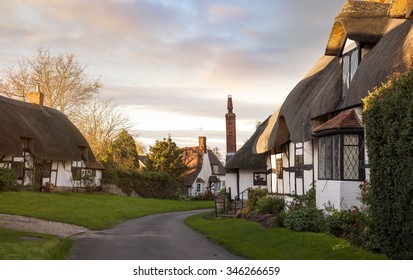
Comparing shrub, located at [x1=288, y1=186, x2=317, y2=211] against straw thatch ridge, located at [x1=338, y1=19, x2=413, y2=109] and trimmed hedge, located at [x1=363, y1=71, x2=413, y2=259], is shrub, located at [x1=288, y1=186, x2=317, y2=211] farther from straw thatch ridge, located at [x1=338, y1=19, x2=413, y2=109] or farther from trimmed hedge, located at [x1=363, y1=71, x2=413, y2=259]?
trimmed hedge, located at [x1=363, y1=71, x2=413, y2=259]

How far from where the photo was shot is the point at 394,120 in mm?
10875

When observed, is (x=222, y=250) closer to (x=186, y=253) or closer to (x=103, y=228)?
(x=186, y=253)

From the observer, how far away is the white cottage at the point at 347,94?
15328mm

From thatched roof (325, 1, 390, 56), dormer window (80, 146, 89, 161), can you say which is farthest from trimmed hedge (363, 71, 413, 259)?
dormer window (80, 146, 89, 161)

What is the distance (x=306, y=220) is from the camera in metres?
17.8

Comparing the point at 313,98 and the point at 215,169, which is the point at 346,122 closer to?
the point at 313,98

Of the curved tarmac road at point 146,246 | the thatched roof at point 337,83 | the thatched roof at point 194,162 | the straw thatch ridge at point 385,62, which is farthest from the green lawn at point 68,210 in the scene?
the thatched roof at point 194,162

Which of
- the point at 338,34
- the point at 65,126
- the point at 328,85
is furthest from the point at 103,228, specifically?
the point at 65,126

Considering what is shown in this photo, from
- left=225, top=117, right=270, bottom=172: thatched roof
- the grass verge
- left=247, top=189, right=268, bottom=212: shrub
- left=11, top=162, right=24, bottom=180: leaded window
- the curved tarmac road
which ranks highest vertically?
left=225, top=117, right=270, bottom=172: thatched roof

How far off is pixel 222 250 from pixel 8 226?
9.32 meters

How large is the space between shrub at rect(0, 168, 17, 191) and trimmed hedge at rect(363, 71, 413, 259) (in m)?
28.6

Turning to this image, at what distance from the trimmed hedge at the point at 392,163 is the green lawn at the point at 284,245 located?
91 centimetres

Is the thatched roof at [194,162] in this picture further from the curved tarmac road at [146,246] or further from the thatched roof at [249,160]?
the curved tarmac road at [146,246]

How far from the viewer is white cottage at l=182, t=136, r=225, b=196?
68.8 meters
